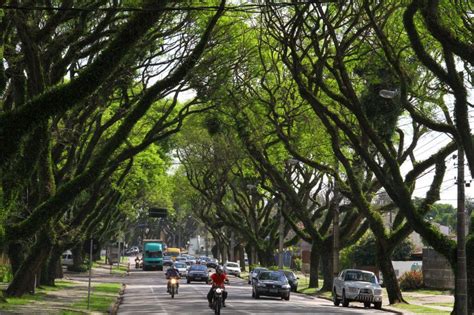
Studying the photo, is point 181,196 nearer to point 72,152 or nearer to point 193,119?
point 193,119

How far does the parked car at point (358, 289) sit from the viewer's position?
3566 centimetres

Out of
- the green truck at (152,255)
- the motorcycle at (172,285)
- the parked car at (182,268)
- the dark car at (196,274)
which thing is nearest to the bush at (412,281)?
the dark car at (196,274)

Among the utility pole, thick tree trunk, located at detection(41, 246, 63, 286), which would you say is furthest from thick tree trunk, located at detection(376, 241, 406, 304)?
thick tree trunk, located at detection(41, 246, 63, 286)

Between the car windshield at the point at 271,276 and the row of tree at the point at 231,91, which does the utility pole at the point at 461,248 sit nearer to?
the row of tree at the point at 231,91

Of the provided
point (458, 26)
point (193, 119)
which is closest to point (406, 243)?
point (193, 119)

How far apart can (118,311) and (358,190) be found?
12.9 m

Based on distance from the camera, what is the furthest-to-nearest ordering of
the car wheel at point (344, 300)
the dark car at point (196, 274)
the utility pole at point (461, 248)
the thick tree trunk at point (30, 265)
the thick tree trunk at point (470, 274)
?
the dark car at point (196, 274)
the car wheel at point (344, 300)
the thick tree trunk at point (30, 265)
the thick tree trunk at point (470, 274)
the utility pole at point (461, 248)

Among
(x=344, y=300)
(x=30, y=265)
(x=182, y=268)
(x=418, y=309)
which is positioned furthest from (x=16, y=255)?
(x=182, y=268)

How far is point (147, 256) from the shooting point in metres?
96.1

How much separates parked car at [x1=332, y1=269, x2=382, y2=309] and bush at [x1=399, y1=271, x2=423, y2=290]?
18.0m

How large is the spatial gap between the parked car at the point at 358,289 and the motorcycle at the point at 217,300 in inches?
429

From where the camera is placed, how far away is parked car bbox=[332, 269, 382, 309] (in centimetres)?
3566

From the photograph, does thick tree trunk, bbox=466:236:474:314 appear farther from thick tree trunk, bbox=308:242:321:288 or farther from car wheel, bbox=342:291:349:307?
thick tree trunk, bbox=308:242:321:288

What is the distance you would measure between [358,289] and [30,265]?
14.6 metres
